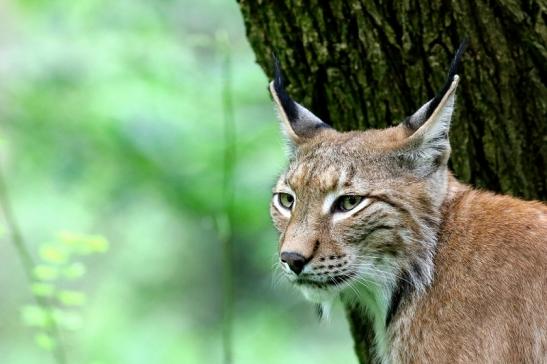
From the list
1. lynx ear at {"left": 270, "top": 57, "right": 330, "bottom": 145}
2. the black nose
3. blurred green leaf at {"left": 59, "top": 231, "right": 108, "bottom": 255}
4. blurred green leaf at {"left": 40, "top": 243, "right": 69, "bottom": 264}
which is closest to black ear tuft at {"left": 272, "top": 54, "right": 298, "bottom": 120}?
lynx ear at {"left": 270, "top": 57, "right": 330, "bottom": 145}

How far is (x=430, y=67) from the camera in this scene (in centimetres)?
620

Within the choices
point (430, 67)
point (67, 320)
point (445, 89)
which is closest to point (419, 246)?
point (445, 89)

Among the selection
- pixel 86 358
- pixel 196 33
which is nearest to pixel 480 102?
pixel 196 33

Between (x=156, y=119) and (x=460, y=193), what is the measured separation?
4.60 m

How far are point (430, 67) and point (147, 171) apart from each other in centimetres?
460

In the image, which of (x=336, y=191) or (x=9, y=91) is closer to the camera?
(x=336, y=191)

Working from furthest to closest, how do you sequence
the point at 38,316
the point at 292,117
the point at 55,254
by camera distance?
the point at 38,316 → the point at 55,254 → the point at 292,117

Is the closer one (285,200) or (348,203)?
(348,203)

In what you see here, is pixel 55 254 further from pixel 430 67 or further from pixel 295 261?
pixel 430 67

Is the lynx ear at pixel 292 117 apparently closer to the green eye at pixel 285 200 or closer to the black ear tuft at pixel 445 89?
the green eye at pixel 285 200

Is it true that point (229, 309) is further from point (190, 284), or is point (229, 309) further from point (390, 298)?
point (190, 284)

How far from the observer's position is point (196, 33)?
39.9 feet

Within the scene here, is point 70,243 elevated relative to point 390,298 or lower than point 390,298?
elevated

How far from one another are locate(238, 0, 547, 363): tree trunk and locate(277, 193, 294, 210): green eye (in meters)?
0.91
